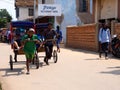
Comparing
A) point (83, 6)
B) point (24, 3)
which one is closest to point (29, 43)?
point (83, 6)

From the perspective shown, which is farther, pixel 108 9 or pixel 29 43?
pixel 108 9

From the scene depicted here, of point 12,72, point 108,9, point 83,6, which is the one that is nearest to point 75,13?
point 83,6

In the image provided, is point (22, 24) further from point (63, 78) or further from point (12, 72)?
point (63, 78)

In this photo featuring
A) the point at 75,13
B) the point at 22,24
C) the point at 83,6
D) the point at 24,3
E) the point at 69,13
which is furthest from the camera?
the point at 24,3

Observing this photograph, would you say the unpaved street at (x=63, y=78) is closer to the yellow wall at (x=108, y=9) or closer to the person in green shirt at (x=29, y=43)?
the person in green shirt at (x=29, y=43)

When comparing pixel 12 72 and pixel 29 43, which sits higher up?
pixel 29 43

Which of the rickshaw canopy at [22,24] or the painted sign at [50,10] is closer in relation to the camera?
the rickshaw canopy at [22,24]

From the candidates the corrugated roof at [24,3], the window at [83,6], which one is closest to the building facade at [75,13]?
the window at [83,6]

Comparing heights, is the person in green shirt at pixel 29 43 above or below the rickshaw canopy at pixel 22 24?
below

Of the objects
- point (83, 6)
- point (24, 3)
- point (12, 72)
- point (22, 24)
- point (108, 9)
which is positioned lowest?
point (12, 72)

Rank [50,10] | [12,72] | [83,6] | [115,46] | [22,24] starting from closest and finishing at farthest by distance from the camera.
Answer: [12,72] < [22,24] < [115,46] < [50,10] < [83,6]

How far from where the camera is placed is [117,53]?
66.6 feet

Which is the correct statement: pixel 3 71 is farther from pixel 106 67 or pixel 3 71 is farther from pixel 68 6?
pixel 68 6

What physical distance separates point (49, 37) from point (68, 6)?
24089mm
